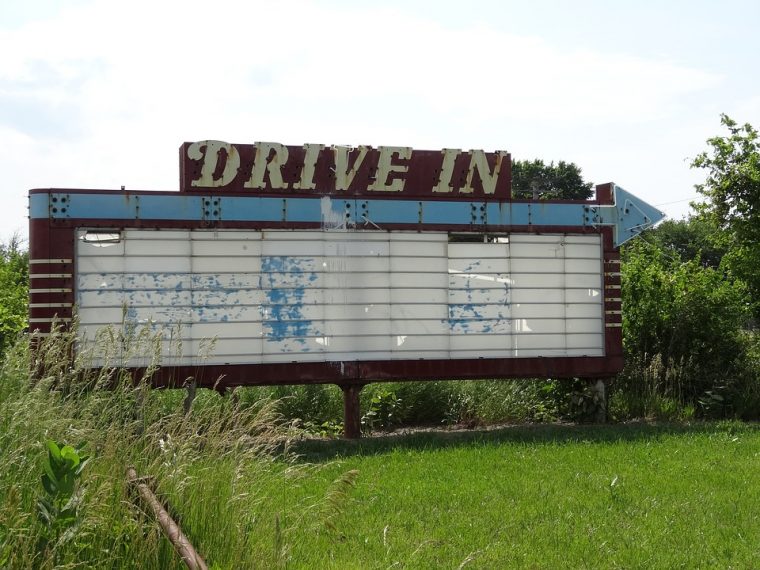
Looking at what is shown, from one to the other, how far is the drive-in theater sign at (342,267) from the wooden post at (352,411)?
37mm

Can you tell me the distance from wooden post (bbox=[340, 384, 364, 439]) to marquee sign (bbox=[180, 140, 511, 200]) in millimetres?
3151

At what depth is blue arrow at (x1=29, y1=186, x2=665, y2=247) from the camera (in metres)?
13.8

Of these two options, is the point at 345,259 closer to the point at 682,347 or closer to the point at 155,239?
the point at 155,239

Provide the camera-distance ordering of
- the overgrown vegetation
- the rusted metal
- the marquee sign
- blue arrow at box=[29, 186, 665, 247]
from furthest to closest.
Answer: the marquee sign, blue arrow at box=[29, 186, 665, 247], the overgrown vegetation, the rusted metal

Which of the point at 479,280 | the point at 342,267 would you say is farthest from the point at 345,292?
the point at 479,280

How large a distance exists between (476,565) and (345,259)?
26.1 feet

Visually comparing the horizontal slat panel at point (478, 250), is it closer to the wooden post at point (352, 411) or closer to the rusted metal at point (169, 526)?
the wooden post at point (352, 411)

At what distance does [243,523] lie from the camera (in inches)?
251

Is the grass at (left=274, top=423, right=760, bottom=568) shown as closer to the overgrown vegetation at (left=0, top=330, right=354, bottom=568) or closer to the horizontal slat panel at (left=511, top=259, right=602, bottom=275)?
the overgrown vegetation at (left=0, top=330, right=354, bottom=568)

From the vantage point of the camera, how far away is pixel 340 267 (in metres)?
14.6

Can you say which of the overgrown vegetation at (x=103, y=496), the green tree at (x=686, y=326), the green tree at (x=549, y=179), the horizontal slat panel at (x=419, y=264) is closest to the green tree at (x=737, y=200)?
the green tree at (x=686, y=326)

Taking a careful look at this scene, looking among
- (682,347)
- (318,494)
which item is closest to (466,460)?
(318,494)

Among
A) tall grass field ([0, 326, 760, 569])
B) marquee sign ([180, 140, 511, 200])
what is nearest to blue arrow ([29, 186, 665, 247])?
marquee sign ([180, 140, 511, 200])

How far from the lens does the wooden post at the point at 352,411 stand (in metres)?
14.7
